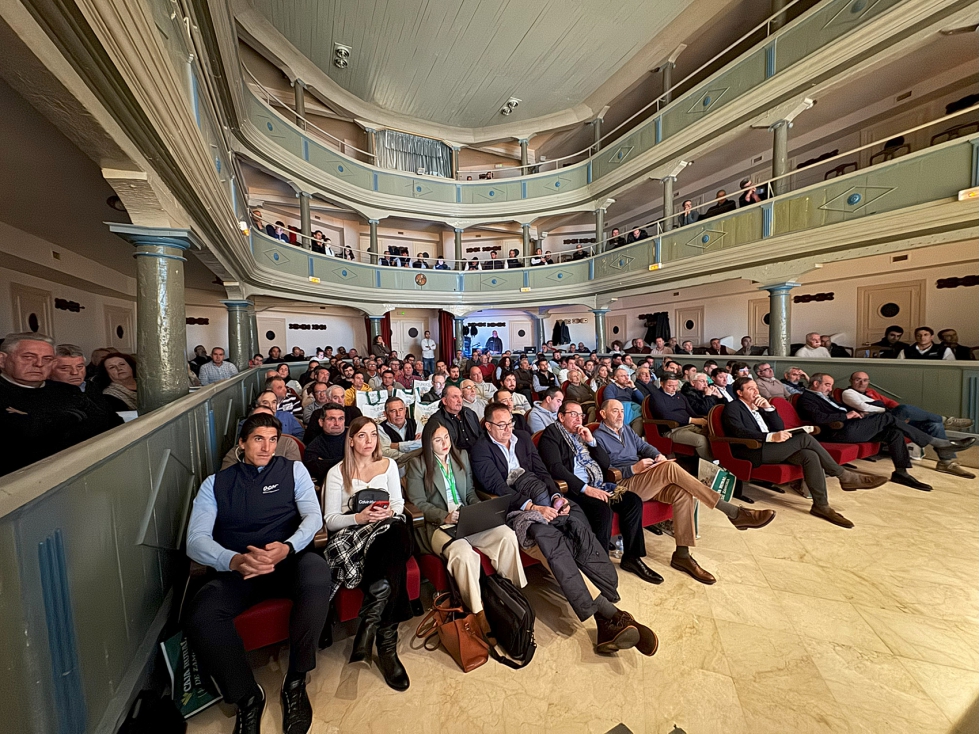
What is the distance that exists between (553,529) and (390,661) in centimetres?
107

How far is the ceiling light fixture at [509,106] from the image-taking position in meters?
11.0

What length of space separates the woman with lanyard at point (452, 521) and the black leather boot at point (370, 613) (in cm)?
34

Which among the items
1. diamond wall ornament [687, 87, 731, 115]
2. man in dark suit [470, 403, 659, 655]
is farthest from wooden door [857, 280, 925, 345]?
man in dark suit [470, 403, 659, 655]

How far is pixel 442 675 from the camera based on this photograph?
191 centimetres

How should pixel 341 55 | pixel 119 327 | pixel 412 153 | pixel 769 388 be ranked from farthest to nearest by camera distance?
pixel 412 153 < pixel 341 55 < pixel 119 327 < pixel 769 388

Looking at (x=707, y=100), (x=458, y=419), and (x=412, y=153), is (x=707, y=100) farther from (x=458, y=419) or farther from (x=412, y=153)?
(x=458, y=419)

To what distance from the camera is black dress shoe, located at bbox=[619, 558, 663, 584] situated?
8.41 feet

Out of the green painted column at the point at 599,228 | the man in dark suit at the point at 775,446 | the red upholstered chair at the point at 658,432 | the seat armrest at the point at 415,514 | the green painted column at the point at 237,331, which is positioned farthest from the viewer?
the green painted column at the point at 599,228

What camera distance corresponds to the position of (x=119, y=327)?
7.17 meters

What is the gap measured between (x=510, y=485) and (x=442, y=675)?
3.46 feet

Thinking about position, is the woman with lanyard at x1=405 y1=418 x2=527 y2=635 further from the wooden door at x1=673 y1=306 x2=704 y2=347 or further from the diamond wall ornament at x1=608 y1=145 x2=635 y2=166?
the wooden door at x1=673 y1=306 x2=704 y2=347

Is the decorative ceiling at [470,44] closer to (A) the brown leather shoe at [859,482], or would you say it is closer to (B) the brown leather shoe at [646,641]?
(A) the brown leather shoe at [859,482]

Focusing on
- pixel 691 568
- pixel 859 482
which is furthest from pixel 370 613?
pixel 859 482

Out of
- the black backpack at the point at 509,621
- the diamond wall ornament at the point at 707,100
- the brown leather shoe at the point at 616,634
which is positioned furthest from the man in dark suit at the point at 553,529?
the diamond wall ornament at the point at 707,100
